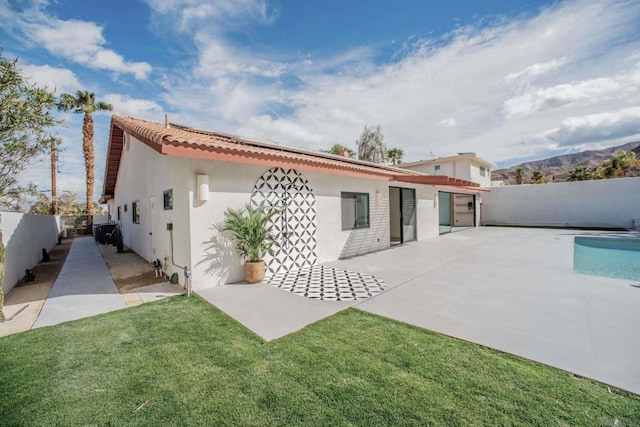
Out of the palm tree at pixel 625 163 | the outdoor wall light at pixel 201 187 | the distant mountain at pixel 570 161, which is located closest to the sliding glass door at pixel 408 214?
the outdoor wall light at pixel 201 187

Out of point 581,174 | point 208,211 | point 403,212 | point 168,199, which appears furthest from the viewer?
point 581,174

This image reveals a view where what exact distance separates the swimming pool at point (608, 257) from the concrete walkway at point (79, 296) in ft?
41.2

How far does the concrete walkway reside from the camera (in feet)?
17.7

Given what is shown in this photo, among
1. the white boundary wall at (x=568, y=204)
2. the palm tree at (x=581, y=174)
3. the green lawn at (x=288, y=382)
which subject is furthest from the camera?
the palm tree at (x=581, y=174)

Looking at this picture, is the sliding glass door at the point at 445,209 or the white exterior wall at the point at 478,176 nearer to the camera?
the sliding glass door at the point at 445,209

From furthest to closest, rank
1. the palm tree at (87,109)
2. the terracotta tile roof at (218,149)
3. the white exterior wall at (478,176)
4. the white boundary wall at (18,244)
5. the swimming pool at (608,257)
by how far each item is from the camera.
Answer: the white exterior wall at (478,176)
the palm tree at (87,109)
the swimming pool at (608,257)
the white boundary wall at (18,244)
the terracotta tile roof at (218,149)

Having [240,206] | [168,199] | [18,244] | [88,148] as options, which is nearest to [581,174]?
[240,206]

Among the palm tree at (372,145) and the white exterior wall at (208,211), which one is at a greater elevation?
the palm tree at (372,145)

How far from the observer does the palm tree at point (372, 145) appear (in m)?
34.8

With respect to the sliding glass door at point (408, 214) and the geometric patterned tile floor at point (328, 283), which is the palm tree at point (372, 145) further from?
the geometric patterned tile floor at point (328, 283)

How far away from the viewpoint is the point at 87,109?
2086 cm

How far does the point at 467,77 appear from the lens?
12.0m

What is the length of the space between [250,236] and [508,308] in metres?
5.81

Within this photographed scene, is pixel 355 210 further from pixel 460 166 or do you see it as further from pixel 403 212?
pixel 460 166
